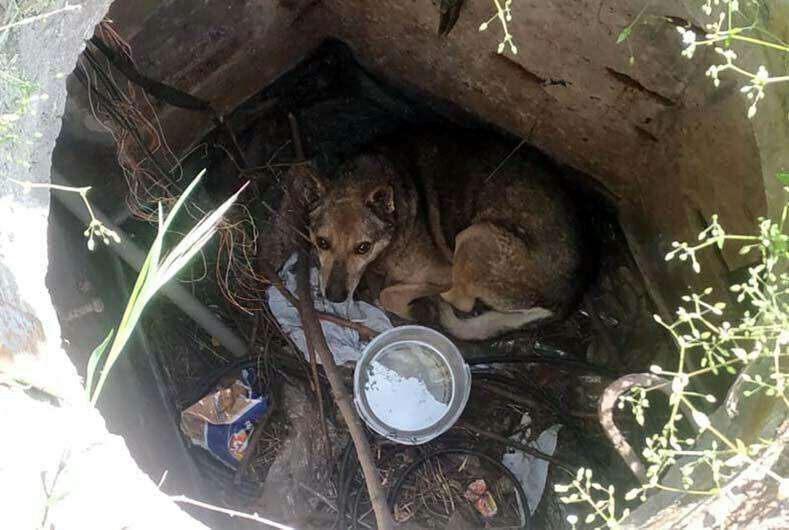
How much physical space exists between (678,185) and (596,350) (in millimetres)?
1409

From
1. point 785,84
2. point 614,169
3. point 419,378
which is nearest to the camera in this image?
point 785,84

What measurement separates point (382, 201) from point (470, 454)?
1.64 meters

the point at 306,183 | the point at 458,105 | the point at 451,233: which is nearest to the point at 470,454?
the point at 451,233

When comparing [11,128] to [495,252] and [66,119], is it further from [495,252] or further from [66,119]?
[495,252]

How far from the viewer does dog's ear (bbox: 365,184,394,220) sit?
466cm

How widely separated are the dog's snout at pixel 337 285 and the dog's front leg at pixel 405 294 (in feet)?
1.20

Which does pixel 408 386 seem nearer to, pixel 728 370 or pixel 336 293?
pixel 336 293

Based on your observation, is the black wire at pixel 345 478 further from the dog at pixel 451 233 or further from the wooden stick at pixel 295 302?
the dog at pixel 451 233

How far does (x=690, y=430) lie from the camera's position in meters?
4.10

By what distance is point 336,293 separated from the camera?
15.5ft

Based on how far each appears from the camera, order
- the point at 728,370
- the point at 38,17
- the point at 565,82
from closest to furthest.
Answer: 1. the point at 728,370
2. the point at 38,17
3. the point at 565,82

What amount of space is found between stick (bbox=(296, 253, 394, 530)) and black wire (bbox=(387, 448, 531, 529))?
208 millimetres

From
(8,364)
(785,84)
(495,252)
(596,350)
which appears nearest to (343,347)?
(495,252)

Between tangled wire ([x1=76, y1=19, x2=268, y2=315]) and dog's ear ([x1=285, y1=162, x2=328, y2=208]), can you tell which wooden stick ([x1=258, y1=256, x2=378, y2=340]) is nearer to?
tangled wire ([x1=76, y1=19, x2=268, y2=315])
